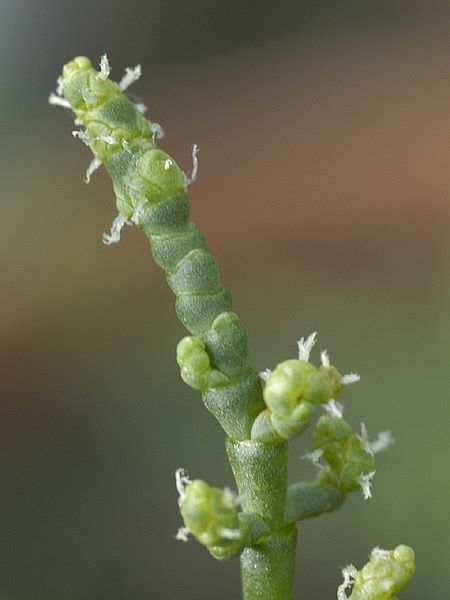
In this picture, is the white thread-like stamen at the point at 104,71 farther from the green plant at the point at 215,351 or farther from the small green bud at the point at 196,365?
the small green bud at the point at 196,365

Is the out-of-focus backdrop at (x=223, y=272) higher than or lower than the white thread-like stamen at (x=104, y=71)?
higher

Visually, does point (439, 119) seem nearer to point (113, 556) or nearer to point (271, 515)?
point (113, 556)

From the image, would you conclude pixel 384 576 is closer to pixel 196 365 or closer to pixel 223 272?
pixel 196 365

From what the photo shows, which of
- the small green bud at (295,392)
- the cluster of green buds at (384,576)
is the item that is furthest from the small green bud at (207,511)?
the cluster of green buds at (384,576)

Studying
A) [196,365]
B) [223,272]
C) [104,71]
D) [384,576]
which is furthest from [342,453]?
[223,272]

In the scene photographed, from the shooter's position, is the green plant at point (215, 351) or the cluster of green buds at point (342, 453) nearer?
the green plant at point (215, 351)

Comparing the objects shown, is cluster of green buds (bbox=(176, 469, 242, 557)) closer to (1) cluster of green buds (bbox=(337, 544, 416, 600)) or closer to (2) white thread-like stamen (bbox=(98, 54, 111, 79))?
(1) cluster of green buds (bbox=(337, 544, 416, 600))

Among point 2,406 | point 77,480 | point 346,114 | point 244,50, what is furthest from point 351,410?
point 244,50
